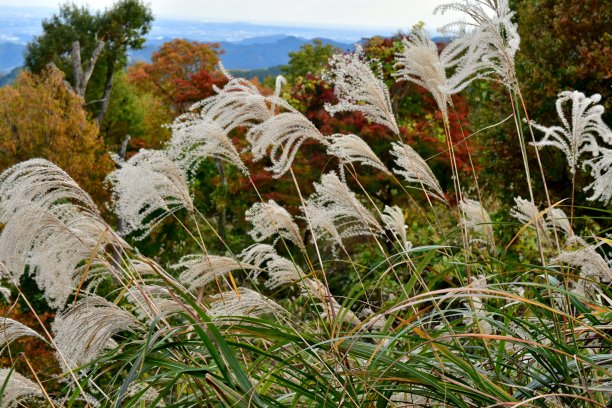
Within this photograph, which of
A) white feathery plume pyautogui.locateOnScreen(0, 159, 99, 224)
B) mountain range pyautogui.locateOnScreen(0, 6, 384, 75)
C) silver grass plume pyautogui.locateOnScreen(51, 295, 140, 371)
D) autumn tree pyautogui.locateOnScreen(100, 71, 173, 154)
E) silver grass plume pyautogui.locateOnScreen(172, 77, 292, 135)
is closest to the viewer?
silver grass plume pyautogui.locateOnScreen(51, 295, 140, 371)

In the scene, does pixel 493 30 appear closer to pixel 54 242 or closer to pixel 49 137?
pixel 54 242

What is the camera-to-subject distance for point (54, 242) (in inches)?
67.3

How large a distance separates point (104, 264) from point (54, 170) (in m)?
0.28

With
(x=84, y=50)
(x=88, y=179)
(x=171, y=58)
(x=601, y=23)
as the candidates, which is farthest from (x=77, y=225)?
(x=171, y=58)

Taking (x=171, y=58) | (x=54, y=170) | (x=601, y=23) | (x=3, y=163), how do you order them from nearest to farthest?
(x=54, y=170), (x=601, y=23), (x=3, y=163), (x=171, y=58)

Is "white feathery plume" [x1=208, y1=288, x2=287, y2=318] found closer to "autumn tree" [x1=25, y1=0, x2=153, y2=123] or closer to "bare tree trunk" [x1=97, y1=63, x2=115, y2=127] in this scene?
"bare tree trunk" [x1=97, y1=63, x2=115, y2=127]

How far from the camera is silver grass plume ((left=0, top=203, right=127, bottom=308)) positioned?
1647 millimetres

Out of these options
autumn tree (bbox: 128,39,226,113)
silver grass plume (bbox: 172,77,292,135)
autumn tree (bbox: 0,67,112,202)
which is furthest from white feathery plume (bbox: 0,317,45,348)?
autumn tree (bbox: 128,39,226,113)

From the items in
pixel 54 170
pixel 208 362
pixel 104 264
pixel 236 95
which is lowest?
pixel 208 362

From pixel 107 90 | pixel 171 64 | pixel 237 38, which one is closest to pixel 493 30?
pixel 107 90

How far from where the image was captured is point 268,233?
220 cm

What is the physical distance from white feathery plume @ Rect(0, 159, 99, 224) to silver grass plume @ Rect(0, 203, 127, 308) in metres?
0.04

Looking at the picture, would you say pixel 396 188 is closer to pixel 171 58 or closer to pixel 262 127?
pixel 262 127

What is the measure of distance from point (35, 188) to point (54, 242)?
0.15 m
